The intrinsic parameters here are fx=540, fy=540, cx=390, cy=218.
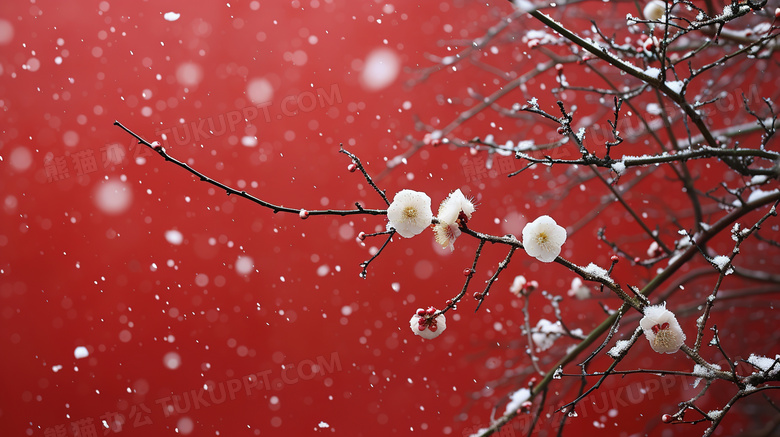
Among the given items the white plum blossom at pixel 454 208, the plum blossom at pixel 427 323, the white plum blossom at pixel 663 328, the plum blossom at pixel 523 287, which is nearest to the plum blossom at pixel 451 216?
the white plum blossom at pixel 454 208

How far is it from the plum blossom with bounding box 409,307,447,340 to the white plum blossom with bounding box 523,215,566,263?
20 centimetres

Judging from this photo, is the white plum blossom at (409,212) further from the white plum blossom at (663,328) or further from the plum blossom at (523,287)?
the plum blossom at (523,287)

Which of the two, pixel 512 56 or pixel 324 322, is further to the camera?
pixel 512 56

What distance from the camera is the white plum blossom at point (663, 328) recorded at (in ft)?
2.63

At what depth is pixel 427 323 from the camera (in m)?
0.93

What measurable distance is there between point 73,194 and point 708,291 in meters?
2.83

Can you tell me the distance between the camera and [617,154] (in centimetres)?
246

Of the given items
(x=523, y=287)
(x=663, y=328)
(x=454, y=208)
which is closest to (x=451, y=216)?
(x=454, y=208)

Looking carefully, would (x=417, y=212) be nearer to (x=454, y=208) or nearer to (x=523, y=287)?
(x=454, y=208)

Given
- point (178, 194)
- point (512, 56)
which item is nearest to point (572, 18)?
point (512, 56)

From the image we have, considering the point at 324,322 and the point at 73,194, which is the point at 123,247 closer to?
the point at 73,194

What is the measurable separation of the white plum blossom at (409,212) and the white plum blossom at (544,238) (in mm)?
162

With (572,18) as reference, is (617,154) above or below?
below

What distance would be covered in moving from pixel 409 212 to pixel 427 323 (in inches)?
8.7
